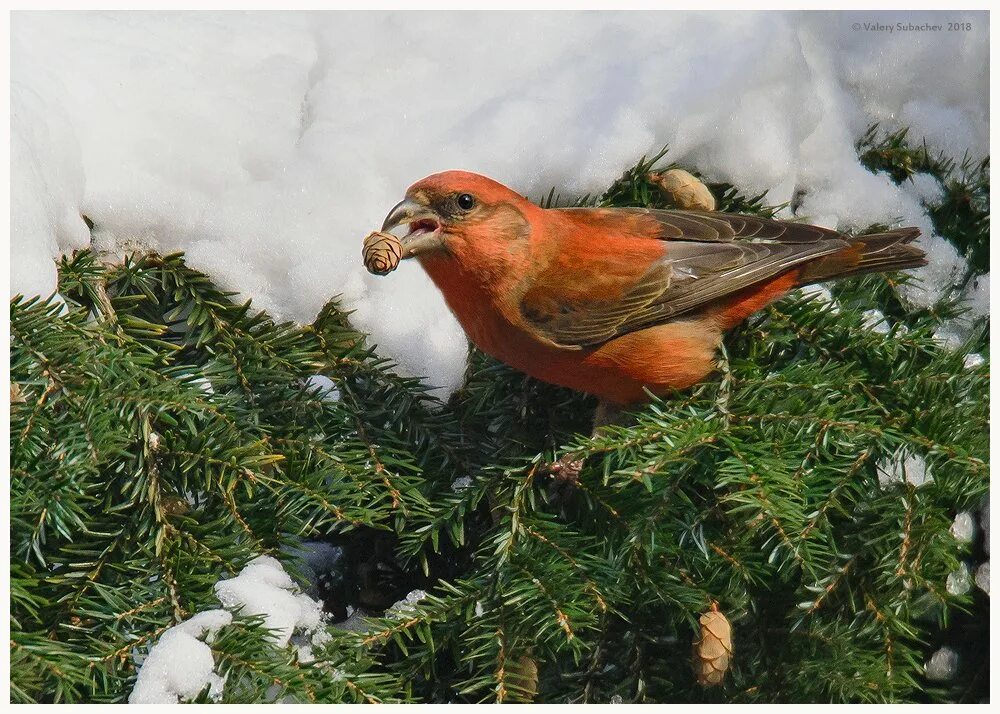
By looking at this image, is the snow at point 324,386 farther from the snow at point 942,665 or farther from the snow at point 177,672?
the snow at point 942,665

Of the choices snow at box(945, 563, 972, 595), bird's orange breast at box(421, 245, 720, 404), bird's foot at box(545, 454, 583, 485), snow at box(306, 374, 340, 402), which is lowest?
snow at box(945, 563, 972, 595)

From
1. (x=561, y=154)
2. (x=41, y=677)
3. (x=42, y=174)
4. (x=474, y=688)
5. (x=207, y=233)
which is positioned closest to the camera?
(x=41, y=677)

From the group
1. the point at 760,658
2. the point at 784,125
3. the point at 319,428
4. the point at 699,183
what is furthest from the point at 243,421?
the point at 784,125

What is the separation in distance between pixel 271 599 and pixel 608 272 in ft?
4.17

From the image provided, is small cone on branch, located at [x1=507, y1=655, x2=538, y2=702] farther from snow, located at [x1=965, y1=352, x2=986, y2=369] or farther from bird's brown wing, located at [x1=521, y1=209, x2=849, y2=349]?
snow, located at [x1=965, y1=352, x2=986, y2=369]

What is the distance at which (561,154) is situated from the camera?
290 cm

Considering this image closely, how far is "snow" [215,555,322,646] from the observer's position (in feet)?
6.65

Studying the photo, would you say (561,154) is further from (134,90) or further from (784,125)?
(134,90)

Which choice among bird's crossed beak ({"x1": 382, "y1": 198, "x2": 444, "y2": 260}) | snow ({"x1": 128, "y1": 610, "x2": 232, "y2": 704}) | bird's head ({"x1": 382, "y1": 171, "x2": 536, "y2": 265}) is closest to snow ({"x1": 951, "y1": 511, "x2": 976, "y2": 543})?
bird's head ({"x1": 382, "y1": 171, "x2": 536, "y2": 265})

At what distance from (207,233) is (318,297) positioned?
0.34 m

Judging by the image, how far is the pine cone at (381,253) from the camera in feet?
7.80

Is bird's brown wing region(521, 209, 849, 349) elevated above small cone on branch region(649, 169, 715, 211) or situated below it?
below

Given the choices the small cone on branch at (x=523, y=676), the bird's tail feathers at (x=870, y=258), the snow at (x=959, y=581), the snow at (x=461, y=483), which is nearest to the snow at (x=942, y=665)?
the snow at (x=959, y=581)

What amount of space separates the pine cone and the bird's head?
8 centimetres
